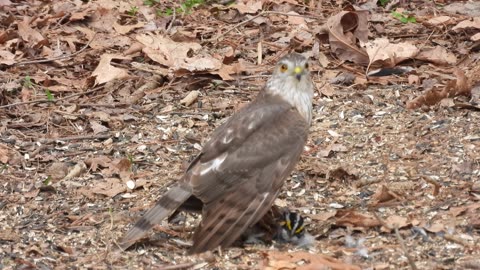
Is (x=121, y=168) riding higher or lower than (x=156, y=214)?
lower

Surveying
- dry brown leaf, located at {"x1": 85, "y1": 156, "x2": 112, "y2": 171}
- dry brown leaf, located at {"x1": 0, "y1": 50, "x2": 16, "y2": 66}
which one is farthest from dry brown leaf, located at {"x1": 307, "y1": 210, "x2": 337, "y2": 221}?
dry brown leaf, located at {"x1": 0, "y1": 50, "x2": 16, "y2": 66}

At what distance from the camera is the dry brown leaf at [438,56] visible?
852 cm

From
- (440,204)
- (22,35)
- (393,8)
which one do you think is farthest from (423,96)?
(22,35)

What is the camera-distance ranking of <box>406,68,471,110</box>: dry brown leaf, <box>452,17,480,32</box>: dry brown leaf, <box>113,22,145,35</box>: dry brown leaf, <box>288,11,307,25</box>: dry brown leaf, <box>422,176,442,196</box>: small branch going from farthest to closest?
<box>288,11,307,25</box>: dry brown leaf → <box>113,22,145,35</box>: dry brown leaf → <box>452,17,480,32</box>: dry brown leaf → <box>406,68,471,110</box>: dry brown leaf → <box>422,176,442,196</box>: small branch

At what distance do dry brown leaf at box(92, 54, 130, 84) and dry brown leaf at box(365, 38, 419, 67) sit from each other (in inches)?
84.9

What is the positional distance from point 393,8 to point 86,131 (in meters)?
3.68

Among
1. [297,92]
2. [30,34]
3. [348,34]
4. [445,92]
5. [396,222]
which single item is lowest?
[30,34]

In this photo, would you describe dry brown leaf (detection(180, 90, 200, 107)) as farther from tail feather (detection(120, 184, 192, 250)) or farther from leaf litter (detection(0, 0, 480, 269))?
tail feather (detection(120, 184, 192, 250))

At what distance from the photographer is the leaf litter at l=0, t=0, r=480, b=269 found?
5.91 metres

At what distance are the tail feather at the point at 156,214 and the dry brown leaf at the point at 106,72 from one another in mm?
2659

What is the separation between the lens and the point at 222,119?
7871 mm

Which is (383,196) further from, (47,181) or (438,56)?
(438,56)

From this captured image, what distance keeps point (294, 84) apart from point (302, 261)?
4.98ft

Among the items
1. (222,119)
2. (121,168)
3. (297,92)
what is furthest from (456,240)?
(222,119)
